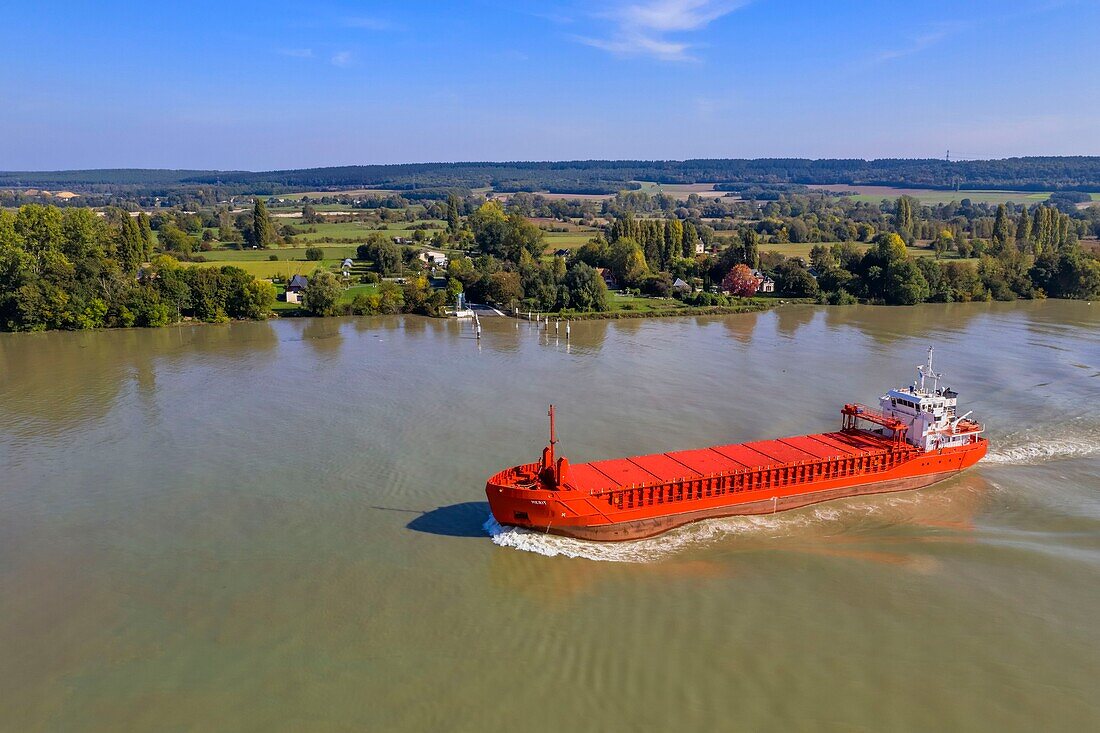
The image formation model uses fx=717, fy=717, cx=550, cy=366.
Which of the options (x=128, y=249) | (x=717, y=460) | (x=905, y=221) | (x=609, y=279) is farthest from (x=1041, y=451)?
(x=905, y=221)

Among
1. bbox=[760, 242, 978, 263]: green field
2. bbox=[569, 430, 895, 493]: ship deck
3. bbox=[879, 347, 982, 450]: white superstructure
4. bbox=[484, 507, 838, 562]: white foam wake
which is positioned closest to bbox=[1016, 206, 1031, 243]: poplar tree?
bbox=[760, 242, 978, 263]: green field

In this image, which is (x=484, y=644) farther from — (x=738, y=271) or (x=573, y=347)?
(x=738, y=271)

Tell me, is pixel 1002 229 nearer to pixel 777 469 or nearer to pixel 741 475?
pixel 777 469

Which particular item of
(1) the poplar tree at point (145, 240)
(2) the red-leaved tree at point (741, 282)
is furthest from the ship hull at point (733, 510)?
(1) the poplar tree at point (145, 240)

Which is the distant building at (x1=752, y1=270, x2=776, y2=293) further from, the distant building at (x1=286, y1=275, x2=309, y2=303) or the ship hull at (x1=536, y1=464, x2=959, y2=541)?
the ship hull at (x1=536, y1=464, x2=959, y2=541)

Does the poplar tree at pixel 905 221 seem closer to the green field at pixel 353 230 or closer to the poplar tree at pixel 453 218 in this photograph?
the poplar tree at pixel 453 218
